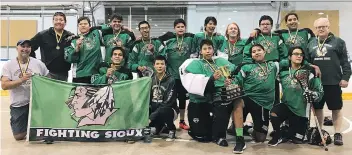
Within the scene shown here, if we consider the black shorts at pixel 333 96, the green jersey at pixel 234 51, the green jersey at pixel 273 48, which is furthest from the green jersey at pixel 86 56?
the black shorts at pixel 333 96

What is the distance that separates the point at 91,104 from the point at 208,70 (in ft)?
4.33

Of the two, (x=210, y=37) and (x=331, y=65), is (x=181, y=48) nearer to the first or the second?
(x=210, y=37)

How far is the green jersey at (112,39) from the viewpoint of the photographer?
13.8 ft

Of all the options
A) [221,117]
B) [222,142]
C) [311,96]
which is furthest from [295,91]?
[222,142]

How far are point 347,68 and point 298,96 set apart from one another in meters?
0.68

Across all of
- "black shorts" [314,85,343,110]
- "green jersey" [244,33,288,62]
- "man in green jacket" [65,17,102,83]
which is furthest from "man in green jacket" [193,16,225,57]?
"black shorts" [314,85,343,110]

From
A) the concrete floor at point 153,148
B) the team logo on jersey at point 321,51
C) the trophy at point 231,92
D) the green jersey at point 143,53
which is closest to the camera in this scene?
the concrete floor at point 153,148

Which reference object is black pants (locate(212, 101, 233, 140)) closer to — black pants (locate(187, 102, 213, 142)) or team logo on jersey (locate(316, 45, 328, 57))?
black pants (locate(187, 102, 213, 142))

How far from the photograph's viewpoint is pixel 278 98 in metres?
3.95

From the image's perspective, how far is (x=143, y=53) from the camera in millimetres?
4168

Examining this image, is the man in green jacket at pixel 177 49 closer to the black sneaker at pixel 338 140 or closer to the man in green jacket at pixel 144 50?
the man in green jacket at pixel 144 50

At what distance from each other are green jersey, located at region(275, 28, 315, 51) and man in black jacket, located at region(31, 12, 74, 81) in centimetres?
257

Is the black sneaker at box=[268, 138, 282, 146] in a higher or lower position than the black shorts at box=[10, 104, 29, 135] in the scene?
lower

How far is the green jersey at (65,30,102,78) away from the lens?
396 centimetres
